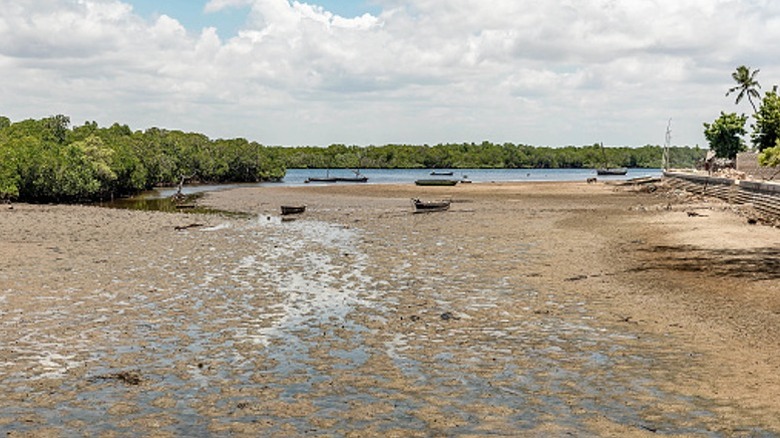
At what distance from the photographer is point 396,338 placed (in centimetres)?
1714

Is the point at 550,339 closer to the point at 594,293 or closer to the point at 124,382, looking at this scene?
the point at 594,293

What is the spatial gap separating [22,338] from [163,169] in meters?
119

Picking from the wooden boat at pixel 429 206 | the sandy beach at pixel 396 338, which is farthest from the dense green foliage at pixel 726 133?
the sandy beach at pixel 396 338

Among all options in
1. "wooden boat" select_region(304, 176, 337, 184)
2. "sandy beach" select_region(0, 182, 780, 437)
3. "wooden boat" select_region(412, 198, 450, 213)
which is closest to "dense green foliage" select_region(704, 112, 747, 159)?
"wooden boat" select_region(304, 176, 337, 184)

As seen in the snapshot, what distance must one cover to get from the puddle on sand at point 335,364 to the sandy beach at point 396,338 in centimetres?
6

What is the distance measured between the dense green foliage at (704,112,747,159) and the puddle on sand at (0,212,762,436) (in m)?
125

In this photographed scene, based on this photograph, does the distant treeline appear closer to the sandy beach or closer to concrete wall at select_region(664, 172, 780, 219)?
the sandy beach

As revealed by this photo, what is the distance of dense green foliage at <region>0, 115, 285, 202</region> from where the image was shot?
245 feet

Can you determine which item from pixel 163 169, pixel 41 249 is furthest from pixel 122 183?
pixel 41 249

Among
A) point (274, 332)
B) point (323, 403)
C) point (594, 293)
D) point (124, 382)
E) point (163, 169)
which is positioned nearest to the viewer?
point (323, 403)

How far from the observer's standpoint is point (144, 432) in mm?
10914

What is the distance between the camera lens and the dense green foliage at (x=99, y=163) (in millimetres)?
74562

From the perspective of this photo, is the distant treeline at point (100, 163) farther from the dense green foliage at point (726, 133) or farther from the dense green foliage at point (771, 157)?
the dense green foliage at point (726, 133)

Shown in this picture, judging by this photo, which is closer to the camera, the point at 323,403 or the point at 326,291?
the point at 323,403
